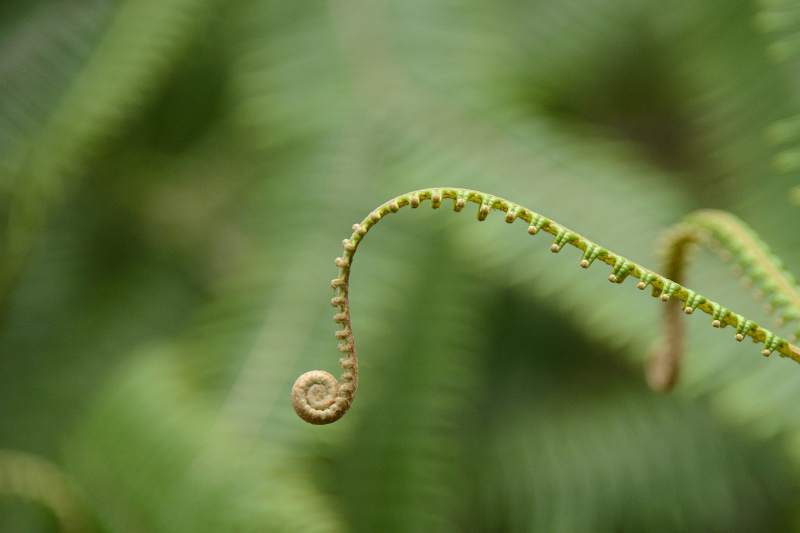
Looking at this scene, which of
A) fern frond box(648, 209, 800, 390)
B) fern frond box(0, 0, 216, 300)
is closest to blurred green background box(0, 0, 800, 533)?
fern frond box(0, 0, 216, 300)

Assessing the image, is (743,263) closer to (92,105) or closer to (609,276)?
(609,276)

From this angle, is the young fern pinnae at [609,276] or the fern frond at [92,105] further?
the fern frond at [92,105]

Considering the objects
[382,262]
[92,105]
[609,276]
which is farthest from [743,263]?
[92,105]

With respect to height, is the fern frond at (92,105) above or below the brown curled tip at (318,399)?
above

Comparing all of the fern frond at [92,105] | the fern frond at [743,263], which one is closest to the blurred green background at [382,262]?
the fern frond at [92,105]

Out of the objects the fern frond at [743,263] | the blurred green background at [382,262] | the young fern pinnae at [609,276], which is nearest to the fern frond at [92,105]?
the blurred green background at [382,262]

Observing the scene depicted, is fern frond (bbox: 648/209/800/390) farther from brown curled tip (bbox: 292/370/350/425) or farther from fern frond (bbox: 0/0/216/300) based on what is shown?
fern frond (bbox: 0/0/216/300)

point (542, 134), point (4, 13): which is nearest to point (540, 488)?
point (542, 134)

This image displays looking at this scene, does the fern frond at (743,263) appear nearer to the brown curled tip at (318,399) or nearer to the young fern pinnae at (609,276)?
the young fern pinnae at (609,276)
